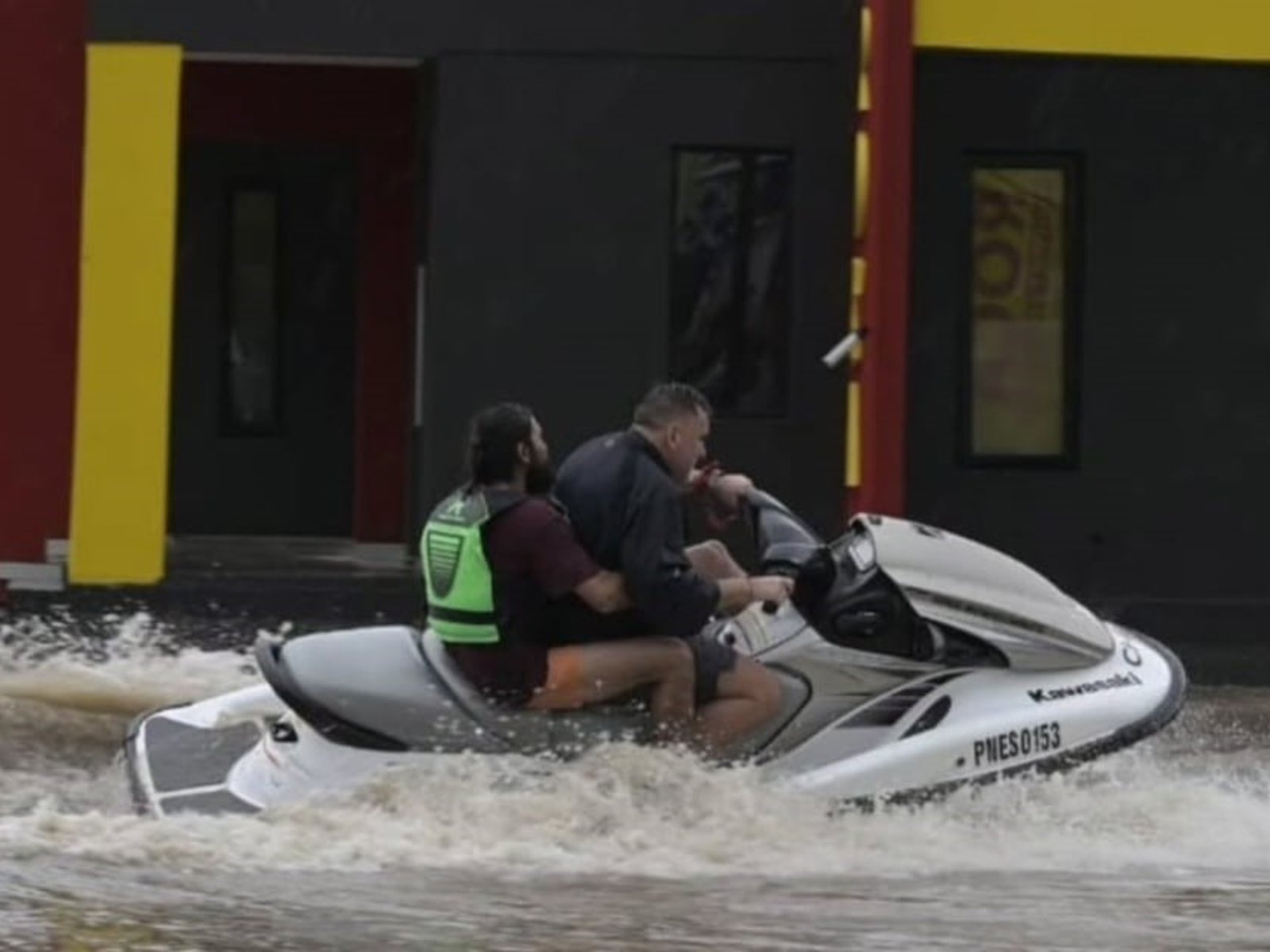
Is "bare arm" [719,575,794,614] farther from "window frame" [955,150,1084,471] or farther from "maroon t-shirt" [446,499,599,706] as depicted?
"window frame" [955,150,1084,471]

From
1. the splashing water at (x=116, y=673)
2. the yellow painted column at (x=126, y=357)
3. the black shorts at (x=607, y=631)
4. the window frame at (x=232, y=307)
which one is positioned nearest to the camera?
the black shorts at (x=607, y=631)

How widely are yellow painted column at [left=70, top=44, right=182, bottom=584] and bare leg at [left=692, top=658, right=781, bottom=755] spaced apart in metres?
7.91

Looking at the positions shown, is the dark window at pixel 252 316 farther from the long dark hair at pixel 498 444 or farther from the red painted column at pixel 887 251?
the long dark hair at pixel 498 444

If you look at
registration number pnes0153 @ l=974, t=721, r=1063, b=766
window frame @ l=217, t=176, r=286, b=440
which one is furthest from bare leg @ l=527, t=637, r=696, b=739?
window frame @ l=217, t=176, r=286, b=440

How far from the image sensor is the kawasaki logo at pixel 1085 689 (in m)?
10.1

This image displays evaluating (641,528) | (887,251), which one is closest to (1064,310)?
(887,251)

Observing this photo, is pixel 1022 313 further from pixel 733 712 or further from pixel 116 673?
pixel 733 712

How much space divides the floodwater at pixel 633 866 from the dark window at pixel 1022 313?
→ 6.74 meters

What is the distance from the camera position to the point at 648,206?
1762cm

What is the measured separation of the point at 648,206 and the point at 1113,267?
2.60m

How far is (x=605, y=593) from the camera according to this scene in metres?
9.70

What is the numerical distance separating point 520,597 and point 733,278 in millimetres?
8352

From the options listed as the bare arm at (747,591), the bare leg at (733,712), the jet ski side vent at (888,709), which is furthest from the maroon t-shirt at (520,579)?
the jet ski side vent at (888,709)

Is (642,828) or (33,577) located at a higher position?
(33,577)
